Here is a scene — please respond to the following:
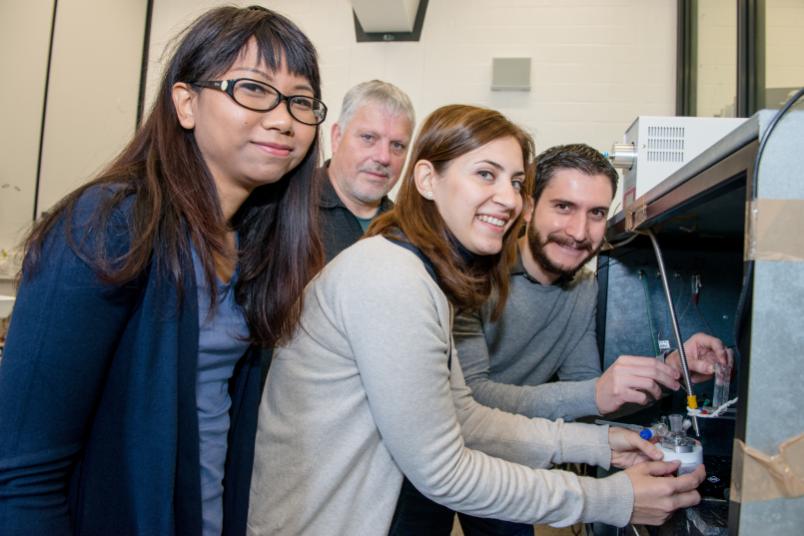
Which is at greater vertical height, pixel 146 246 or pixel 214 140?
pixel 214 140

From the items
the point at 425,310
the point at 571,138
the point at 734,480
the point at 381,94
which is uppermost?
the point at 571,138

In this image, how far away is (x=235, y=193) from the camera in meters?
0.78

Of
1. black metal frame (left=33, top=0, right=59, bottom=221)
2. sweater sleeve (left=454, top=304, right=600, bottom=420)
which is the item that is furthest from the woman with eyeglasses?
black metal frame (left=33, top=0, right=59, bottom=221)

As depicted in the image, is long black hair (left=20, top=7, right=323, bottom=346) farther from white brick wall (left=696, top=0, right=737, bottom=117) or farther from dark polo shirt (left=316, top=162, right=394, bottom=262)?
white brick wall (left=696, top=0, right=737, bottom=117)

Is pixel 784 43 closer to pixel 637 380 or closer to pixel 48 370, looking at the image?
pixel 637 380

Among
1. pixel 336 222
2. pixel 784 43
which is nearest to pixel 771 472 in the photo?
pixel 336 222

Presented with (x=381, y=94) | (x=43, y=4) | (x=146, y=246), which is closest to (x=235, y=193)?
(x=146, y=246)

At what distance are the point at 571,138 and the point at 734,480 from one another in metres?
2.86

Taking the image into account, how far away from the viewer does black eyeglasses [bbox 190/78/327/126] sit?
71 cm

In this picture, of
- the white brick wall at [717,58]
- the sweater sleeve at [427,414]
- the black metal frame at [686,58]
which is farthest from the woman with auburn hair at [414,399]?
the black metal frame at [686,58]

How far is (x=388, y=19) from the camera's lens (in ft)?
10.1

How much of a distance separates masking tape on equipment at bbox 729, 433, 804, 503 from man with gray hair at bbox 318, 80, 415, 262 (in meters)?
1.37

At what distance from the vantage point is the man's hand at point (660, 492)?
0.76 meters

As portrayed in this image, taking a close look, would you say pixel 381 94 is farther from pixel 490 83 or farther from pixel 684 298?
pixel 490 83
